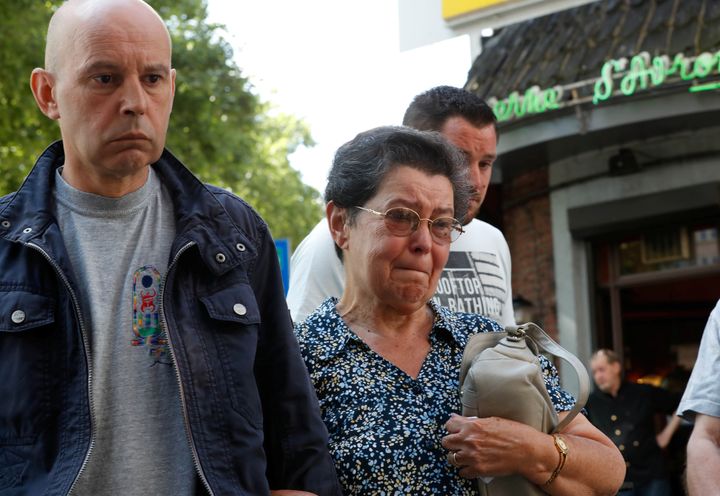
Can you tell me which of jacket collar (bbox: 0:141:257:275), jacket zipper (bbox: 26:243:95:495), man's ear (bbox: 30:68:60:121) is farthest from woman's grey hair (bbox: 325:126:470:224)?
jacket zipper (bbox: 26:243:95:495)

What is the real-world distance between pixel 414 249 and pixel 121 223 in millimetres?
906

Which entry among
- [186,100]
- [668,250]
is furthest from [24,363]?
[186,100]

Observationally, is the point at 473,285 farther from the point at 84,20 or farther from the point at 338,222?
the point at 84,20

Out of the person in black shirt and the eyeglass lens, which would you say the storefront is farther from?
the eyeglass lens

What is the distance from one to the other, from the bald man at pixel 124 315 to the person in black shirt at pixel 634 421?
26.8 feet

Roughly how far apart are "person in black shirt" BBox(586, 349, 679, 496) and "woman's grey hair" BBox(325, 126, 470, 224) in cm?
735

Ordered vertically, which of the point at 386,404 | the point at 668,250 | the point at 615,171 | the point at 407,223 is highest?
the point at 615,171

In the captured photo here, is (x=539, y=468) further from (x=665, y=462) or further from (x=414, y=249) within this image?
(x=665, y=462)

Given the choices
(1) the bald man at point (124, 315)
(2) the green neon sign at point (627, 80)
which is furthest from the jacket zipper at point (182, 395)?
(2) the green neon sign at point (627, 80)

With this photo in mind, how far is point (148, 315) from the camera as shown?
8.46 feet

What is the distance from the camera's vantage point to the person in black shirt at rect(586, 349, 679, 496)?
1043cm

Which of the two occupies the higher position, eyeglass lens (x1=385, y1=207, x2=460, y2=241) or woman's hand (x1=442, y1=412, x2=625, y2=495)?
eyeglass lens (x1=385, y1=207, x2=460, y2=241)

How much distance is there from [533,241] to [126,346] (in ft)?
37.5

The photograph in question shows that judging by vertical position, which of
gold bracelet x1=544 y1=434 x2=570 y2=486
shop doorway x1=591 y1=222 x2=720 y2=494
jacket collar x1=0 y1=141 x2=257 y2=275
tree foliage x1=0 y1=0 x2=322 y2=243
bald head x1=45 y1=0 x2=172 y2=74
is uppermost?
tree foliage x1=0 y1=0 x2=322 y2=243
